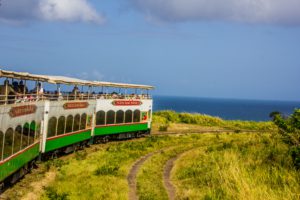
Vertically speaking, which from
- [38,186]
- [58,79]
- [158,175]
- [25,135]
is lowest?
[38,186]

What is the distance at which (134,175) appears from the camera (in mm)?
21969

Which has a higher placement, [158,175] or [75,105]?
[75,105]

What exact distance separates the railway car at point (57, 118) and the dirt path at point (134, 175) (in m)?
4.36

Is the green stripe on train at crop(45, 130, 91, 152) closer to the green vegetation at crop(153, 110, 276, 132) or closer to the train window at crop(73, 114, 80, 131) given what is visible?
the train window at crop(73, 114, 80, 131)

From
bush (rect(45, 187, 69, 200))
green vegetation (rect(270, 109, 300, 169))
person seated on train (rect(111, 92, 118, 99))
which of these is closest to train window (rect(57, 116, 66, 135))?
bush (rect(45, 187, 69, 200))

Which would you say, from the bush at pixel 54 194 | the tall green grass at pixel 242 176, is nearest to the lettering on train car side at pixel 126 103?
the tall green grass at pixel 242 176

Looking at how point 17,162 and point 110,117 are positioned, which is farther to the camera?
point 110,117

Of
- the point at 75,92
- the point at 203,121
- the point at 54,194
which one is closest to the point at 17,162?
the point at 54,194

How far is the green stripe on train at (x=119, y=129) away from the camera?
33562 mm

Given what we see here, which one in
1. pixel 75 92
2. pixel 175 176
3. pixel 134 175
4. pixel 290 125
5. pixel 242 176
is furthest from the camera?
pixel 75 92

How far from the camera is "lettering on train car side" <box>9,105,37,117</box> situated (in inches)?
650

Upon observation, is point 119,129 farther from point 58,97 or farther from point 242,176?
point 242,176

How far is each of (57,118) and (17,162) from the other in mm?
7533

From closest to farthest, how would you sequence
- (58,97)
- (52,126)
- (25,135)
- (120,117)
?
1. (25,135)
2. (52,126)
3. (58,97)
4. (120,117)
